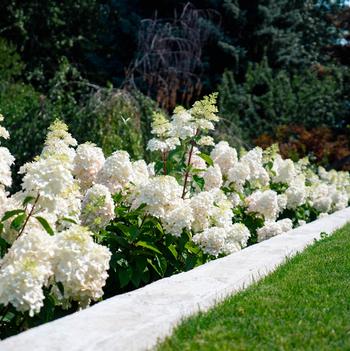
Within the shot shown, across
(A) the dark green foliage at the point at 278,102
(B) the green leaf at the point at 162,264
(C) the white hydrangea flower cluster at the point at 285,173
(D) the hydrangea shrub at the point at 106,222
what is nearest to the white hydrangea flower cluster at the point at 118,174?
(D) the hydrangea shrub at the point at 106,222

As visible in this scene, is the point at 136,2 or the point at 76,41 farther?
the point at 76,41

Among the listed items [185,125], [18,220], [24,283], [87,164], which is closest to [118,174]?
[87,164]

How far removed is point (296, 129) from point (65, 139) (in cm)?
1227

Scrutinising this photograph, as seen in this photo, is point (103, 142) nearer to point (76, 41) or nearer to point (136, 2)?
point (136, 2)

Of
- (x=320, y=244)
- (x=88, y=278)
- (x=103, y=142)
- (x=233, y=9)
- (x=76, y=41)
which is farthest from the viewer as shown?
(x=76, y=41)

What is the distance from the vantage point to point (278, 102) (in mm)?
17672

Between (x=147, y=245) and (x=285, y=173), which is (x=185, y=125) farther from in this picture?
(x=285, y=173)

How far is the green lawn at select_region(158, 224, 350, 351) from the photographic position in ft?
9.39

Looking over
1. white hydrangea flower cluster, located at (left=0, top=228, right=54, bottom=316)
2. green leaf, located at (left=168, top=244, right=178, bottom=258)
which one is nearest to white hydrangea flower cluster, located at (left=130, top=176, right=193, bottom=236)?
green leaf, located at (left=168, top=244, right=178, bottom=258)

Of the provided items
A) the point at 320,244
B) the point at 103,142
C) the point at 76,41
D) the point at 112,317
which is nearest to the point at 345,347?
the point at 112,317

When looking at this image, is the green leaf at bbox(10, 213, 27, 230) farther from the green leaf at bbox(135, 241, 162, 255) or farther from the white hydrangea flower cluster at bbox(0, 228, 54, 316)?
the green leaf at bbox(135, 241, 162, 255)

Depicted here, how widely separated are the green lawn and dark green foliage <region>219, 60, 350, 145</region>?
12662mm

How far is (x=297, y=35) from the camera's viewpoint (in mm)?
20812

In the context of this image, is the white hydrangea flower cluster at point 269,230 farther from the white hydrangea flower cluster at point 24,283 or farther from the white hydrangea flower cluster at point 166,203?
the white hydrangea flower cluster at point 24,283
